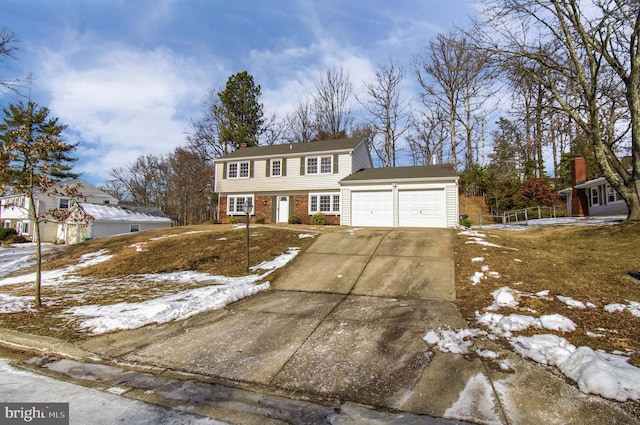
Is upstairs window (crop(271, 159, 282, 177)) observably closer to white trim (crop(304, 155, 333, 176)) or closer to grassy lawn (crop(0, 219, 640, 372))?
white trim (crop(304, 155, 333, 176))

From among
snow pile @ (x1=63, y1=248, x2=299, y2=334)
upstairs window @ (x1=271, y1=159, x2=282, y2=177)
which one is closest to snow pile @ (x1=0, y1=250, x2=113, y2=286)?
snow pile @ (x1=63, y1=248, x2=299, y2=334)

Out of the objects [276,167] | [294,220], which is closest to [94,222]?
[276,167]

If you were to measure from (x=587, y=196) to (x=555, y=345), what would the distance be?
26.2 metres

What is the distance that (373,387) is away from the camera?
347cm

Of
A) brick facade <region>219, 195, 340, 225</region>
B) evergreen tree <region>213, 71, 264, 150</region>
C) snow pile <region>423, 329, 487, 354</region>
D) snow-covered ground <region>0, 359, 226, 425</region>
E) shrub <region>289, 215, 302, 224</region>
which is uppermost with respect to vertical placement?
evergreen tree <region>213, 71, 264, 150</region>

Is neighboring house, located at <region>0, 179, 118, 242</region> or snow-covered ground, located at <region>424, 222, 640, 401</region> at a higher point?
neighboring house, located at <region>0, 179, 118, 242</region>

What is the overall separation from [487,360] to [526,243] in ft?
28.4

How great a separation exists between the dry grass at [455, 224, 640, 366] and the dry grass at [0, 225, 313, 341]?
5.37 metres

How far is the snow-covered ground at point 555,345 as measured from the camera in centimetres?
319

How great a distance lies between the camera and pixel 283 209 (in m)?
22.0

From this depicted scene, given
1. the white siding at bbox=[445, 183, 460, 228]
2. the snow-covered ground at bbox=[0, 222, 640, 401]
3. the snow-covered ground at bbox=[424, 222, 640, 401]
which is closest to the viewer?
the snow-covered ground at bbox=[424, 222, 640, 401]

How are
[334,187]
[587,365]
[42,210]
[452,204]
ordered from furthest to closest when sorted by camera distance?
[42,210]
[334,187]
[452,204]
[587,365]

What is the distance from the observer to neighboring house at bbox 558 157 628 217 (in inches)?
826

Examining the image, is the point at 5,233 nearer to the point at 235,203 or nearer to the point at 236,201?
the point at 235,203
